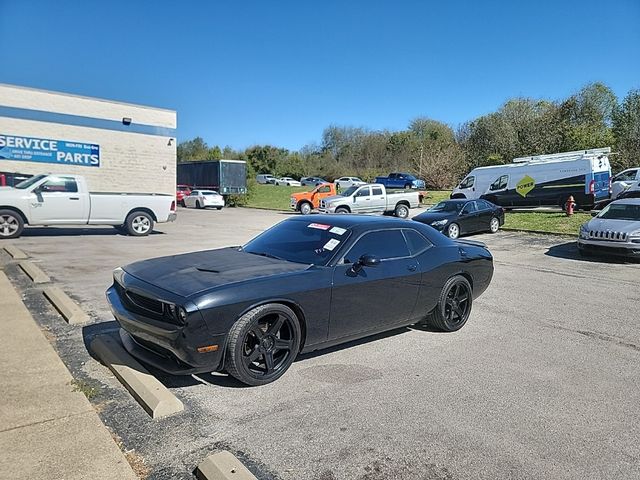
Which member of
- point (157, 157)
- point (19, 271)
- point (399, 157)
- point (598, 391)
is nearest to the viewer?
point (598, 391)

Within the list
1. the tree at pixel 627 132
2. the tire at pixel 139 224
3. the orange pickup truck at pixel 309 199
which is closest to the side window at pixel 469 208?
the orange pickup truck at pixel 309 199

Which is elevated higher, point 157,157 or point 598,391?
point 157,157

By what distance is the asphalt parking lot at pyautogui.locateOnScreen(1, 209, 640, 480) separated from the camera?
2957 mm

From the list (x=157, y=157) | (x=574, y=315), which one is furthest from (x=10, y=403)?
(x=157, y=157)

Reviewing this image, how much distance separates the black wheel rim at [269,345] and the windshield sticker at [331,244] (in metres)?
0.96

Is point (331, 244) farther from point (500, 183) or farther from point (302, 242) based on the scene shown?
point (500, 183)

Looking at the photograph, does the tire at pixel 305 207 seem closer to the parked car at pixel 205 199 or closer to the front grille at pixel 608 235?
the parked car at pixel 205 199

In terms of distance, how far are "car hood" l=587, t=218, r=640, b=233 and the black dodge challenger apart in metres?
7.79

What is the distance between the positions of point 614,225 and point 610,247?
683 millimetres

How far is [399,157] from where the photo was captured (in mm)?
60844

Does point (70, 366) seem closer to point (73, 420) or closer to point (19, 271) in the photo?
point (73, 420)

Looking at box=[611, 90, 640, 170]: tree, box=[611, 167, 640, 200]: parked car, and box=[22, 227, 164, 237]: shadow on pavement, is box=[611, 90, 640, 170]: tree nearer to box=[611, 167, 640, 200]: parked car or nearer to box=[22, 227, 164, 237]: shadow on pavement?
box=[611, 167, 640, 200]: parked car

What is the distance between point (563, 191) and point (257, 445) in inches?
855

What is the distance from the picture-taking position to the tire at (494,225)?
58.7 ft
